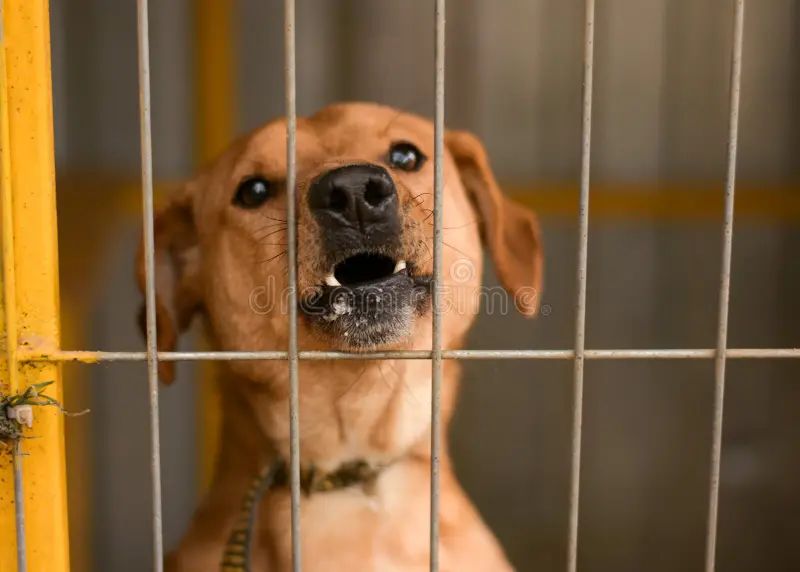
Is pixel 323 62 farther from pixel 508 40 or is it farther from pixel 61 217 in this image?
pixel 61 217

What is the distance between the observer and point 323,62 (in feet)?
6.87

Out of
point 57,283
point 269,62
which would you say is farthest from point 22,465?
point 269,62

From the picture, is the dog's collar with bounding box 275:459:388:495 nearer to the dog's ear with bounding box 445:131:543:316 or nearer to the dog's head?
the dog's head

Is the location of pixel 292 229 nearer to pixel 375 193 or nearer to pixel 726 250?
pixel 375 193

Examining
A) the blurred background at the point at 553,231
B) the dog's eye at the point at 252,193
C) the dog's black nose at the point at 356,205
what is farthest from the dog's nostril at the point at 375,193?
the blurred background at the point at 553,231

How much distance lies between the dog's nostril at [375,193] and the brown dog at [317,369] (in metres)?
0.16

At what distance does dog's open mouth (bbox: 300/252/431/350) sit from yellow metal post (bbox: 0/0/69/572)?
34cm

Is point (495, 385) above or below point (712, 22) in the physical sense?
below

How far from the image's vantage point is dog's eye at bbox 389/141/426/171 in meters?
1.35

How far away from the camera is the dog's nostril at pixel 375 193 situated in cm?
102

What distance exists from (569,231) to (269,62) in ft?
3.00

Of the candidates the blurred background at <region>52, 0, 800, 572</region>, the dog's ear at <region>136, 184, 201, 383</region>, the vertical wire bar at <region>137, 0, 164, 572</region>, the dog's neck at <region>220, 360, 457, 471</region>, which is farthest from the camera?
the blurred background at <region>52, 0, 800, 572</region>

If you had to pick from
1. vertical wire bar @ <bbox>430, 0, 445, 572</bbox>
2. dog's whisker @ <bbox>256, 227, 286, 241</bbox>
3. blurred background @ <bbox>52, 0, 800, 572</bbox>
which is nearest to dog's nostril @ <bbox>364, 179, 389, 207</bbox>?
vertical wire bar @ <bbox>430, 0, 445, 572</bbox>

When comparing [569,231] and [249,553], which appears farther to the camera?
[569,231]
